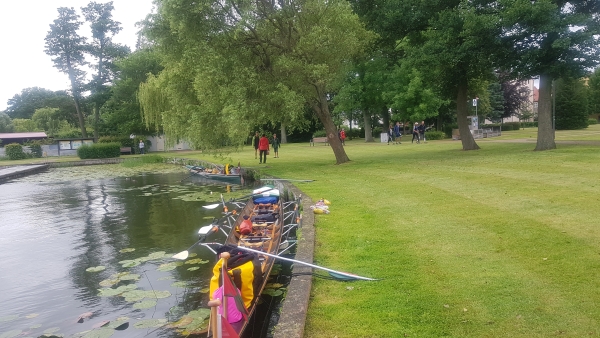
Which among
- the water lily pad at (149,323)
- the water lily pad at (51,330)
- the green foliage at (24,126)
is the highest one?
the green foliage at (24,126)

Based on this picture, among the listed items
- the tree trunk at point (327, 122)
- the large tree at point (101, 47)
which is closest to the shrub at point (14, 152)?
the large tree at point (101, 47)

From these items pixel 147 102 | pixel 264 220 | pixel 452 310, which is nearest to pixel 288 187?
pixel 264 220

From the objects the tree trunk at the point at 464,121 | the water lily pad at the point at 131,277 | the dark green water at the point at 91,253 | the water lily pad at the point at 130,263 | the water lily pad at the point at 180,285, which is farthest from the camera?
the tree trunk at the point at 464,121

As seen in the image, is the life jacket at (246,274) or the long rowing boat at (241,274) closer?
the long rowing boat at (241,274)

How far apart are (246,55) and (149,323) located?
48.5ft

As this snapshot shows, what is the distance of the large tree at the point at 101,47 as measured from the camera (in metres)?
48.9

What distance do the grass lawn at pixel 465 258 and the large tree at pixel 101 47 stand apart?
146 ft

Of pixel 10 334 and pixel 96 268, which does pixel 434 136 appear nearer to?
pixel 96 268

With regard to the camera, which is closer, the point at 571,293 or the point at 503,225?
the point at 571,293

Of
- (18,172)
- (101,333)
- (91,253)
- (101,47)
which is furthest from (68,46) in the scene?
(101,333)

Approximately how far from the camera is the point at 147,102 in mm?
37375

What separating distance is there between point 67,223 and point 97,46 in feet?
141

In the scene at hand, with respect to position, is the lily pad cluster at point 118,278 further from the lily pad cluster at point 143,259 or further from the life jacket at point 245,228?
the life jacket at point 245,228

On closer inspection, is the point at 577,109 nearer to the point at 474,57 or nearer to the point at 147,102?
the point at 474,57
